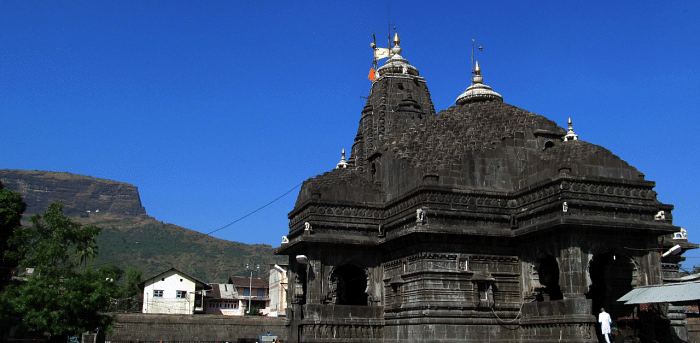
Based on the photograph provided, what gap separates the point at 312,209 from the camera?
24.2 m

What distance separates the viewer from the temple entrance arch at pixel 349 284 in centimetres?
2867

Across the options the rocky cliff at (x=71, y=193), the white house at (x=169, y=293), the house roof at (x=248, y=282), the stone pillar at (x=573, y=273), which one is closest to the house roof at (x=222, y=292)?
the house roof at (x=248, y=282)

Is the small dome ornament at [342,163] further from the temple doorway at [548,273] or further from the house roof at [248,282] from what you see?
the house roof at [248,282]

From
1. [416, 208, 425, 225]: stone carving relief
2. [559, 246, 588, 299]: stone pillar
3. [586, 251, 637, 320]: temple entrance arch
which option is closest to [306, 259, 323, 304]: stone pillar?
[416, 208, 425, 225]: stone carving relief

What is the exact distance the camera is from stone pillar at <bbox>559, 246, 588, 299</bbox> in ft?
63.7

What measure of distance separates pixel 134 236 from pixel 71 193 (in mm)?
61496

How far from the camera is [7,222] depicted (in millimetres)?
32750

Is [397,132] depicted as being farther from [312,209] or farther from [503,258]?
[503,258]

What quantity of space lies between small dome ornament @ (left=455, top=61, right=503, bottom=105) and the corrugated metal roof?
40.0 feet

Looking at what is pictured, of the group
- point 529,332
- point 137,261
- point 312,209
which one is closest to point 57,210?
point 312,209

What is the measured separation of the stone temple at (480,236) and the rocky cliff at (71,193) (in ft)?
556

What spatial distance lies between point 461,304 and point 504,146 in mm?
6258

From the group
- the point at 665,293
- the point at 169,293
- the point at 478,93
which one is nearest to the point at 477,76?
the point at 478,93

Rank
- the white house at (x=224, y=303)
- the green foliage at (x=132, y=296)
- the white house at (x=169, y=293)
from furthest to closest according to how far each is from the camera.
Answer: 1. the white house at (x=224, y=303)
2. the green foliage at (x=132, y=296)
3. the white house at (x=169, y=293)
